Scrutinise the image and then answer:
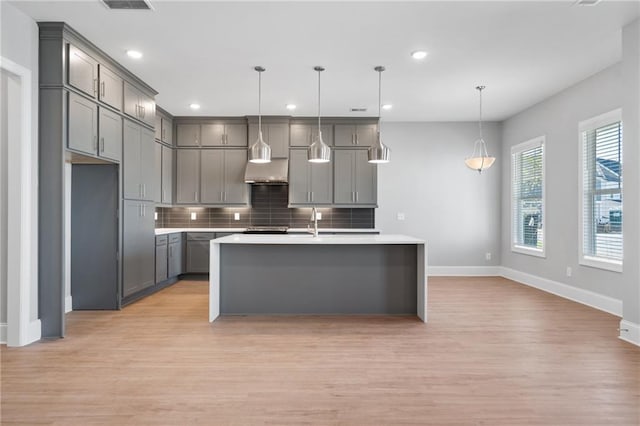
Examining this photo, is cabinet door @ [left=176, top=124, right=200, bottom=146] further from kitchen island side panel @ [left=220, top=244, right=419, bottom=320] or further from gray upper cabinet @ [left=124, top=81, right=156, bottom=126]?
kitchen island side panel @ [left=220, top=244, right=419, bottom=320]

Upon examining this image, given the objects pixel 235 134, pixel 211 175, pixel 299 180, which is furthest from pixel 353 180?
pixel 211 175

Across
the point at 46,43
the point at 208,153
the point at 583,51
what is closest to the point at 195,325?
the point at 46,43

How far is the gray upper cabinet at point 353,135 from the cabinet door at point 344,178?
7.0 inches

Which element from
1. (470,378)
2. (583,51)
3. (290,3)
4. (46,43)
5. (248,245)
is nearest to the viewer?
(470,378)

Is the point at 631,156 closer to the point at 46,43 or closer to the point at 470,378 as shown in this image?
the point at 470,378

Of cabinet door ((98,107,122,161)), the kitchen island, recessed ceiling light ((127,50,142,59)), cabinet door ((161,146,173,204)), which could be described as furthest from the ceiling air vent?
cabinet door ((161,146,173,204))

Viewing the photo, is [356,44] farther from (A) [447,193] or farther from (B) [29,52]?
(A) [447,193]

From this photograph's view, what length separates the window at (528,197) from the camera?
6.27 meters

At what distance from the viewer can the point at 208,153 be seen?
279 inches

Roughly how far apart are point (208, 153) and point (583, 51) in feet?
18.3

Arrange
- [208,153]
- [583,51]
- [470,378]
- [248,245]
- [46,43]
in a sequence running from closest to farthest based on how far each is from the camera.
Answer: [470,378]
[46,43]
[583,51]
[248,245]
[208,153]

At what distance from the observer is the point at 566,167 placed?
5516mm

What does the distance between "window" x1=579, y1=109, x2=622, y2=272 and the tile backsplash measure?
12.0 ft

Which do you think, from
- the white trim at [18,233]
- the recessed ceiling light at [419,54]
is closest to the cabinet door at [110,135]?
the white trim at [18,233]
